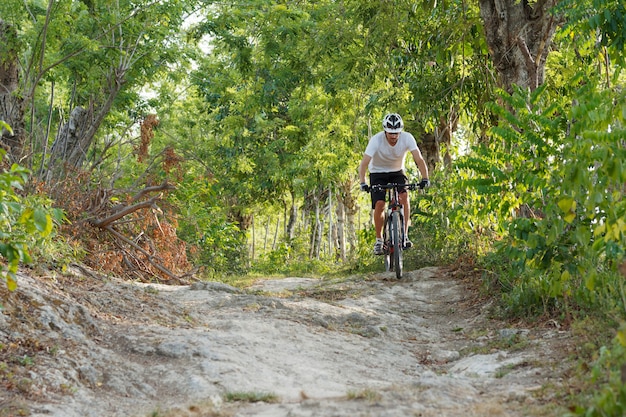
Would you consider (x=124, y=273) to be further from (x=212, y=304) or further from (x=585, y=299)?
(x=585, y=299)

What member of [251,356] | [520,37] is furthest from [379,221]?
[251,356]

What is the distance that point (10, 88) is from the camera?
11633 millimetres

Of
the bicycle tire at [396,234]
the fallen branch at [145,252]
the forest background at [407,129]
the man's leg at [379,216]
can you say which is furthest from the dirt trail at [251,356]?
the man's leg at [379,216]

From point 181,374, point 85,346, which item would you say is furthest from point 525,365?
point 85,346

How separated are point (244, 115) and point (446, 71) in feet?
44.9

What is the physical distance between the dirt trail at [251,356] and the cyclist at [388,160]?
88.7 inches

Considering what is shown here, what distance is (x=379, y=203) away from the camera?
996cm

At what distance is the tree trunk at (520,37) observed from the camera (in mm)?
9305

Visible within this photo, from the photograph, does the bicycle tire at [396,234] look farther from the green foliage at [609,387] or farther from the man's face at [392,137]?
the green foliage at [609,387]

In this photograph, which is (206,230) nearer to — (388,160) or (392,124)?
(388,160)

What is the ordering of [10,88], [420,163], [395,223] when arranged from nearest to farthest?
[420,163] < [395,223] < [10,88]

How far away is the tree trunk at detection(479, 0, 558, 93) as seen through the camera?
930 centimetres

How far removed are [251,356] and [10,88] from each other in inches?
332

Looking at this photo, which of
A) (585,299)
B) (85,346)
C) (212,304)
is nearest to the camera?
(85,346)
